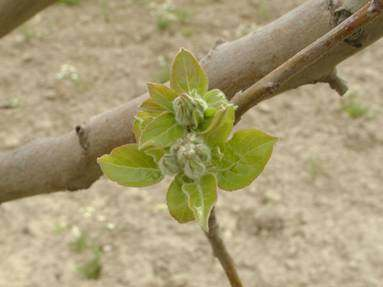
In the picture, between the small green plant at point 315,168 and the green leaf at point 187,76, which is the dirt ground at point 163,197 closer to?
the small green plant at point 315,168

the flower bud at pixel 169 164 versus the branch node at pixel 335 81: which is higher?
the flower bud at pixel 169 164

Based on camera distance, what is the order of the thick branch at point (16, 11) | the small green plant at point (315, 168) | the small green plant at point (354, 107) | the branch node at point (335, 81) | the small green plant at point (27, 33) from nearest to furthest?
the branch node at point (335, 81), the thick branch at point (16, 11), the small green plant at point (315, 168), the small green plant at point (354, 107), the small green plant at point (27, 33)

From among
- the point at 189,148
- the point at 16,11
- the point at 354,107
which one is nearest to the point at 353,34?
the point at 189,148

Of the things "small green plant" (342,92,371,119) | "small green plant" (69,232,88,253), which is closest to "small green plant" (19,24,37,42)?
"small green plant" (69,232,88,253)

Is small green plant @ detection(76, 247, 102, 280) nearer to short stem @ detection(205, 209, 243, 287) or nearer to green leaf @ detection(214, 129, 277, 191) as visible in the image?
short stem @ detection(205, 209, 243, 287)

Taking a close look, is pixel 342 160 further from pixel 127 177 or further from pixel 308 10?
pixel 127 177

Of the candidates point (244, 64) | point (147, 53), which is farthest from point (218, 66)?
point (147, 53)

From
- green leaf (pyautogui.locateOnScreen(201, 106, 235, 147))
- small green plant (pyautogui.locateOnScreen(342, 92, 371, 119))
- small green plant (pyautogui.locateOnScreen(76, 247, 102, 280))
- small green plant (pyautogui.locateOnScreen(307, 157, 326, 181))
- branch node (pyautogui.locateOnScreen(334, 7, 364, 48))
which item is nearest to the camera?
green leaf (pyautogui.locateOnScreen(201, 106, 235, 147))

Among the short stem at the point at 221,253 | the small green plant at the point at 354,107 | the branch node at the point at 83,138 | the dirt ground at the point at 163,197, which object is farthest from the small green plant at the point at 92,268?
the short stem at the point at 221,253
